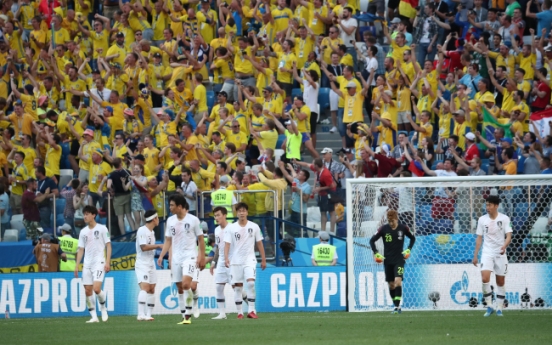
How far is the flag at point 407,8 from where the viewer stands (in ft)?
88.1

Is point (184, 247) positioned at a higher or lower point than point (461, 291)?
higher

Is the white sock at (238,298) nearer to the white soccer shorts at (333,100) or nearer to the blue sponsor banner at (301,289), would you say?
the blue sponsor banner at (301,289)

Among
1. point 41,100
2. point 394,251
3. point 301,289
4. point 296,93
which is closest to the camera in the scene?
point 394,251

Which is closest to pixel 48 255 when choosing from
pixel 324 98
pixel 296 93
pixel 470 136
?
pixel 296 93

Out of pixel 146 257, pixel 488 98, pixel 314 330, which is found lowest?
pixel 314 330

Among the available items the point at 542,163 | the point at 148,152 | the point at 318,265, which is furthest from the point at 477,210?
the point at 148,152

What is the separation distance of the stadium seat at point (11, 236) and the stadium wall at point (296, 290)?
7.78 feet

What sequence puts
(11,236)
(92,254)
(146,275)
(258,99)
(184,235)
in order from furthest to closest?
(258,99) < (11,236) < (92,254) < (146,275) < (184,235)

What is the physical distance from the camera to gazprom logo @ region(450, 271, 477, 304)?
1942 cm

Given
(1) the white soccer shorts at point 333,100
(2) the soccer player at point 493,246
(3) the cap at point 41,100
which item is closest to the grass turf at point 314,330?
(2) the soccer player at point 493,246

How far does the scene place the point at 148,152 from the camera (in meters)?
24.5

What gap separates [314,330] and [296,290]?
5.46m

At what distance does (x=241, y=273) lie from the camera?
57.0 feet

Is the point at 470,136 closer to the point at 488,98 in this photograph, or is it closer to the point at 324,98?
the point at 488,98
